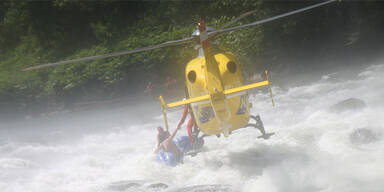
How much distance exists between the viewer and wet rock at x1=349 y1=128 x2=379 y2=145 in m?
10.2

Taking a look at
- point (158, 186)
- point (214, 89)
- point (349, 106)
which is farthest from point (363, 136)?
point (158, 186)

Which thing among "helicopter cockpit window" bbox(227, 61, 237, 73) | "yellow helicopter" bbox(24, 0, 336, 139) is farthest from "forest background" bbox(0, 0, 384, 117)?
"yellow helicopter" bbox(24, 0, 336, 139)

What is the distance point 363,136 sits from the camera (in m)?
10.4

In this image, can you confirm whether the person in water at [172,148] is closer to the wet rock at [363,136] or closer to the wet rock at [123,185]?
the wet rock at [123,185]

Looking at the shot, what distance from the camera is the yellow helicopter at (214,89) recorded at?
811cm

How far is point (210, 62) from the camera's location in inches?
330

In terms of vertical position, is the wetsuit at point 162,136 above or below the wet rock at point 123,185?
above

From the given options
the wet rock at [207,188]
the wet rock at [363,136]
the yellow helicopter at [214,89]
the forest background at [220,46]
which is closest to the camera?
the yellow helicopter at [214,89]

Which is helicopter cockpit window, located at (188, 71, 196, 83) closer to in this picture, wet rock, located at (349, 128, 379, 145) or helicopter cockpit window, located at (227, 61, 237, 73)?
helicopter cockpit window, located at (227, 61, 237, 73)

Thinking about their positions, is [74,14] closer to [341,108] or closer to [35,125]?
[35,125]

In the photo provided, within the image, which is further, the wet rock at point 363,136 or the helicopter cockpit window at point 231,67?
A: the wet rock at point 363,136

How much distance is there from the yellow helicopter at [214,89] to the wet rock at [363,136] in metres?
3.14

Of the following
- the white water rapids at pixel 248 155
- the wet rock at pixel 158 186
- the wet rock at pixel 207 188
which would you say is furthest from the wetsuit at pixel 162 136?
the wet rock at pixel 207 188

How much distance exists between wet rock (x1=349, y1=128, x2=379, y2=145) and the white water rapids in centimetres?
3
